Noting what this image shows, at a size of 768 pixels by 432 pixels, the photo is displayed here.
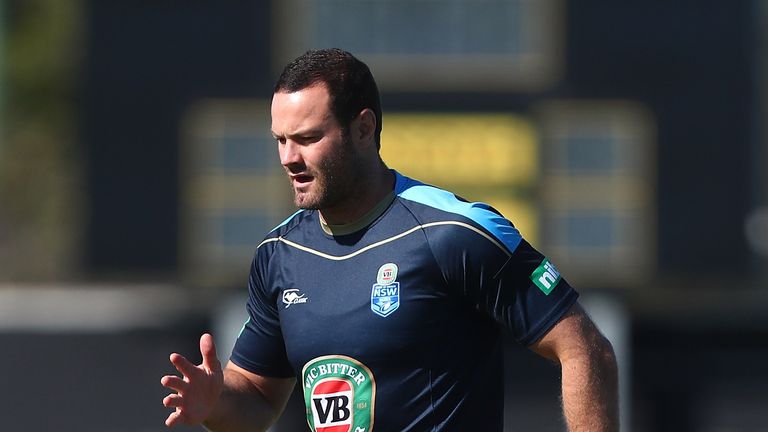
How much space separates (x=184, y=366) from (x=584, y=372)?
1.01 m

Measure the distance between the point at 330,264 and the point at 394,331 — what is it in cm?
27

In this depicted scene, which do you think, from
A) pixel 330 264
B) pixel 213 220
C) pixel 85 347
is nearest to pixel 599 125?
pixel 213 220

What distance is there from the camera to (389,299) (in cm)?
414

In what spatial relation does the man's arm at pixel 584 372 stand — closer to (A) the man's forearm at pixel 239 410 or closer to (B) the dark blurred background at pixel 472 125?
(A) the man's forearm at pixel 239 410

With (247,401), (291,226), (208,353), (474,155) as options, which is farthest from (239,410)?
(474,155)

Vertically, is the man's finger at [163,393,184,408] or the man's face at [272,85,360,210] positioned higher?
the man's face at [272,85,360,210]

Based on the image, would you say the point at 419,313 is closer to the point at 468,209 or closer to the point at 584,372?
the point at 468,209

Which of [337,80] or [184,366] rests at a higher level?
[337,80]

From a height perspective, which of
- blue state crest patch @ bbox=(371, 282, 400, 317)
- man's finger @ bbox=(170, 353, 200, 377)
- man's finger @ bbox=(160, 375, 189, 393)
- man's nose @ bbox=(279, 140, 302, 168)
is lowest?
man's finger @ bbox=(160, 375, 189, 393)

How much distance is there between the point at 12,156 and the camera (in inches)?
1195

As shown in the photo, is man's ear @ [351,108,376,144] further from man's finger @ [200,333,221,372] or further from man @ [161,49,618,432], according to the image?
man's finger @ [200,333,221,372]

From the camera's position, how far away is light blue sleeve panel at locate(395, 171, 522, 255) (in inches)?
161

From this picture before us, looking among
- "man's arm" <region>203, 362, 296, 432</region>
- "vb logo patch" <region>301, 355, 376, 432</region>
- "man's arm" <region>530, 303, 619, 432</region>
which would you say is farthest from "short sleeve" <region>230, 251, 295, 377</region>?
"man's arm" <region>530, 303, 619, 432</region>

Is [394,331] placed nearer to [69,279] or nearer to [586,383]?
[586,383]
